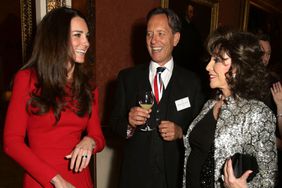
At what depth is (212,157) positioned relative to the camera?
1.72 meters

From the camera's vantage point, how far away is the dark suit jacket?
2.16 metres

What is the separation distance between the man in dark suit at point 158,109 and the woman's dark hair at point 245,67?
0.60 m

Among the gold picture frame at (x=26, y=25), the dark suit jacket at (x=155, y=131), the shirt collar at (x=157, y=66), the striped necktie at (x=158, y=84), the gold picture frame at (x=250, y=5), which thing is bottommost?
the dark suit jacket at (x=155, y=131)

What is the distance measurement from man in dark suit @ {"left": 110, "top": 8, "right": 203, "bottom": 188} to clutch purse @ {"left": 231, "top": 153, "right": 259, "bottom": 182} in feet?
2.40

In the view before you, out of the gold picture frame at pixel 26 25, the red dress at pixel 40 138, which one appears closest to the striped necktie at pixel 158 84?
the red dress at pixel 40 138

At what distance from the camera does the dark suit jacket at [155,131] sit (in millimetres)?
2160

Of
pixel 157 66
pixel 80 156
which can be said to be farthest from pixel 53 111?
pixel 157 66

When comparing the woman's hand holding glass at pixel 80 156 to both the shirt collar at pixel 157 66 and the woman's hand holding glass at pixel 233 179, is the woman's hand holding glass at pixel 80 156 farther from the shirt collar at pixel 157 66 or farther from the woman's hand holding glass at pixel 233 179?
the shirt collar at pixel 157 66

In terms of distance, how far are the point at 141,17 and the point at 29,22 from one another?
130 centimetres

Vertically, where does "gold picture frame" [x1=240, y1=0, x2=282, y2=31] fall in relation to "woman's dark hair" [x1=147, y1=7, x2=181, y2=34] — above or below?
above

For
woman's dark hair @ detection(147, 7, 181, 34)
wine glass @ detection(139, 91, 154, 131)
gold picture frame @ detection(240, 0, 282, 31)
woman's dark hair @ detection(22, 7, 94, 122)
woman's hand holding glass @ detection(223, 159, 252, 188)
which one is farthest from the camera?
gold picture frame @ detection(240, 0, 282, 31)

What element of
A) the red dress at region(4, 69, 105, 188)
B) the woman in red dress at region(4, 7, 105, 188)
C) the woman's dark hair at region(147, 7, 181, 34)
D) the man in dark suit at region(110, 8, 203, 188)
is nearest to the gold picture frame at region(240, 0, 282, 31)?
the woman's dark hair at region(147, 7, 181, 34)

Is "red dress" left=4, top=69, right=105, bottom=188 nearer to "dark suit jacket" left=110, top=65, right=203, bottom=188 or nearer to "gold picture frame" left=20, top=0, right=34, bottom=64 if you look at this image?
"dark suit jacket" left=110, top=65, right=203, bottom=188

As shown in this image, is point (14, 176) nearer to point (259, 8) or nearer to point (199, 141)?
point (199, 141)
